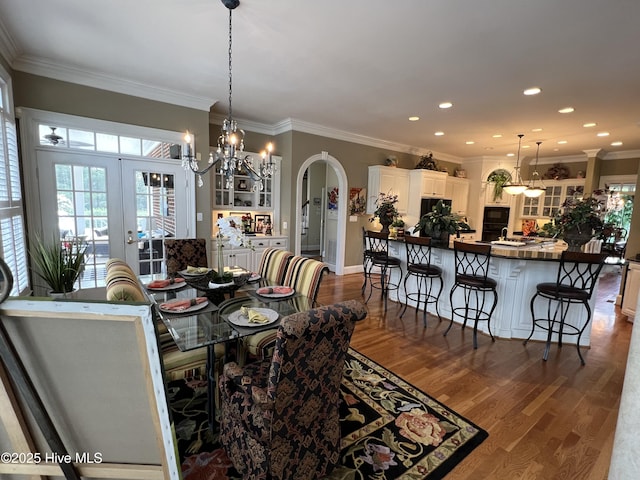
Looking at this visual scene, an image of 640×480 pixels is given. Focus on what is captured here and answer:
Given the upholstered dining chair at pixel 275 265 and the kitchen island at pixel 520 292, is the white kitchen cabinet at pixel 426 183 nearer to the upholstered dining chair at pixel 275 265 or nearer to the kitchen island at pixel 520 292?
the kitchen island at pixel 520 292

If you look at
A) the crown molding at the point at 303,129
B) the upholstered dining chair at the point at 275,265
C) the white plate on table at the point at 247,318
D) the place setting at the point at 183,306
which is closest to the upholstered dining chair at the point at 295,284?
the upholstered dining chair at the point at 275,265

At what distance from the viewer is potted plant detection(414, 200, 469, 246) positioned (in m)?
3.84

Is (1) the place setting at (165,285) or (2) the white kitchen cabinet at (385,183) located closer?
(1) the place setting at (165,285)

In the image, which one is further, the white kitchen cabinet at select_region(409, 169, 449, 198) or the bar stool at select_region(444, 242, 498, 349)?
the white kitchen cabinet at select_region(409, 169, 449, 198)

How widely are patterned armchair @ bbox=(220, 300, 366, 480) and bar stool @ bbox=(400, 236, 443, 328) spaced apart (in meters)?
2.53

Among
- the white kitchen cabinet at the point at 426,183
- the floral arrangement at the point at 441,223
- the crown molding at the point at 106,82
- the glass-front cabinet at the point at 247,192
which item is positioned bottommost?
the floral arrangement at the point at 441,223

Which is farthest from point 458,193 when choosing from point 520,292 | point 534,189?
point 520,292

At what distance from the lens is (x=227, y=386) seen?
163 centimetres

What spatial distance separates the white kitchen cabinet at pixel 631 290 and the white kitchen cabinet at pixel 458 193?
392 centimetres

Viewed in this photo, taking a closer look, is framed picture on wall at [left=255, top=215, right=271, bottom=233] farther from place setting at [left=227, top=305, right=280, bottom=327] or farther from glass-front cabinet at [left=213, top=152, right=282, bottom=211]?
place setting at [left=227, top=305, right=280, bottom=327]

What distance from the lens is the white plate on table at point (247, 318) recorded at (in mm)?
1817

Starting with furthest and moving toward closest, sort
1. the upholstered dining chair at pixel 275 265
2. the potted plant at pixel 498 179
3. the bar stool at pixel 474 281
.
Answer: the potted plant at pixel 498 179 < the bar stool at pixel 474 281 < the upholstered dining chair at pixel 275 265

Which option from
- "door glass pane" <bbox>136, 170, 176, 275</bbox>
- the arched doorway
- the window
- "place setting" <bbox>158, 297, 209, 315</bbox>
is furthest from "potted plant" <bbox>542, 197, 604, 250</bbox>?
the window

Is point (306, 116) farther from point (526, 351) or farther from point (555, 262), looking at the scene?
point (526, 351)
